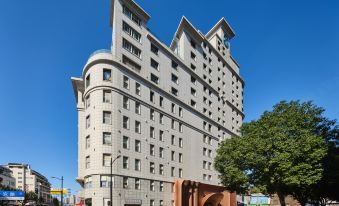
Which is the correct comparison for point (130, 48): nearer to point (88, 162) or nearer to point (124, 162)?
point (124, 162)

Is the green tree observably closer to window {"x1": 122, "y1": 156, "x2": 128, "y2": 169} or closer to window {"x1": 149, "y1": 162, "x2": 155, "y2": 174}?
window {"x1": 149, "y1": 162, "x2": 155, "y2": 174}

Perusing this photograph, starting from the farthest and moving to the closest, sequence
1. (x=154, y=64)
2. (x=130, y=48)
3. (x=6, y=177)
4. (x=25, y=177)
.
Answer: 1. (x=25, y=177)
2. (x=6, y=177)
3. (x=154, y=64)
4. (x=130, y=48)

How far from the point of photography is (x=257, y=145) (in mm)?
36625

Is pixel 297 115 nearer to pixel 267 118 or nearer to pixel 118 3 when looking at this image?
pixel 267 118

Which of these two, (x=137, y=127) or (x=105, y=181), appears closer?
(x=105, y=181)

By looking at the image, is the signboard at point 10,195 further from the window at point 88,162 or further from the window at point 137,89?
the window at point 137,89

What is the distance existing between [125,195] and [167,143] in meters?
12.5

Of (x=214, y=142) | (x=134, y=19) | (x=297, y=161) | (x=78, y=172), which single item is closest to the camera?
(x=297, y=161)

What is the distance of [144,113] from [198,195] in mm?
18919

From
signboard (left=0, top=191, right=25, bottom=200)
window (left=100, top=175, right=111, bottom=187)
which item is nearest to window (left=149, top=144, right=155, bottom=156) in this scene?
window (left=100, top=175, right=111, bottom=187)

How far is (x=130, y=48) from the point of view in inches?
1859

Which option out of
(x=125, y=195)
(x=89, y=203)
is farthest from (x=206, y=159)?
(x=89, y=203)

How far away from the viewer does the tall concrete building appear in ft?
135

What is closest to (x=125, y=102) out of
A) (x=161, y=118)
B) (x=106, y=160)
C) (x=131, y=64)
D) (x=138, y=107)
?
(x=138, y=107)
